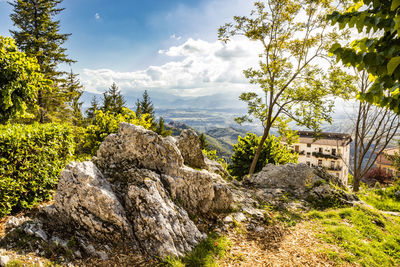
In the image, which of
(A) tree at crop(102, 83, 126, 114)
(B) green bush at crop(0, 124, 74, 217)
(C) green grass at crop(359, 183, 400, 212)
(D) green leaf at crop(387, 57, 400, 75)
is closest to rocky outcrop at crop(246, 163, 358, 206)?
(C) green grass at crop(359, 183, 400, 212)

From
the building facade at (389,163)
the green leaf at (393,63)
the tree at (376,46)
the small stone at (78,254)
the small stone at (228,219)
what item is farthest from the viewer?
the building facade at (389,163)

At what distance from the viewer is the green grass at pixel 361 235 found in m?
5.59

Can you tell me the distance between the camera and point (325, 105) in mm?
13109

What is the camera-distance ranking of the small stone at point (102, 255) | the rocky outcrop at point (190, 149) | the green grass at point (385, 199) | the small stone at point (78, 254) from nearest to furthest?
the small stone at point (78, 254) → the small stone at point (102, 255) → the rocky outcrop at point (190, 149) → the green grass at point (385, 199)

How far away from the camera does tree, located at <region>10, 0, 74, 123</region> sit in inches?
745

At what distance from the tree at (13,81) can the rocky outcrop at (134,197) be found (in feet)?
9.40

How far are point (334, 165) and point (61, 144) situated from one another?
75.1 meters

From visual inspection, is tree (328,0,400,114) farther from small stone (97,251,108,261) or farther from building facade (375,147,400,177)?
building facade (375,147,400,177)

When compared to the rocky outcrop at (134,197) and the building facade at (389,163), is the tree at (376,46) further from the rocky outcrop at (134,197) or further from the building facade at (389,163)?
the building facade at (389,163)

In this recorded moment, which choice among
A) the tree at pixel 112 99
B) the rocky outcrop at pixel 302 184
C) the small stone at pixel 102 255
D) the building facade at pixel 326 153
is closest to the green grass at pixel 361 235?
the rocky outcrop at pixel 302 184

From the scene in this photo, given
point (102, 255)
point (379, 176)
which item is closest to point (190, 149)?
point (102, 255)

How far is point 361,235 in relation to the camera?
675 cm

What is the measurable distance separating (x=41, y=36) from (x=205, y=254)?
82.4ft

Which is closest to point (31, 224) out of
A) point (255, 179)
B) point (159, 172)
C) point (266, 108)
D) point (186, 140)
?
point (159, 172)
